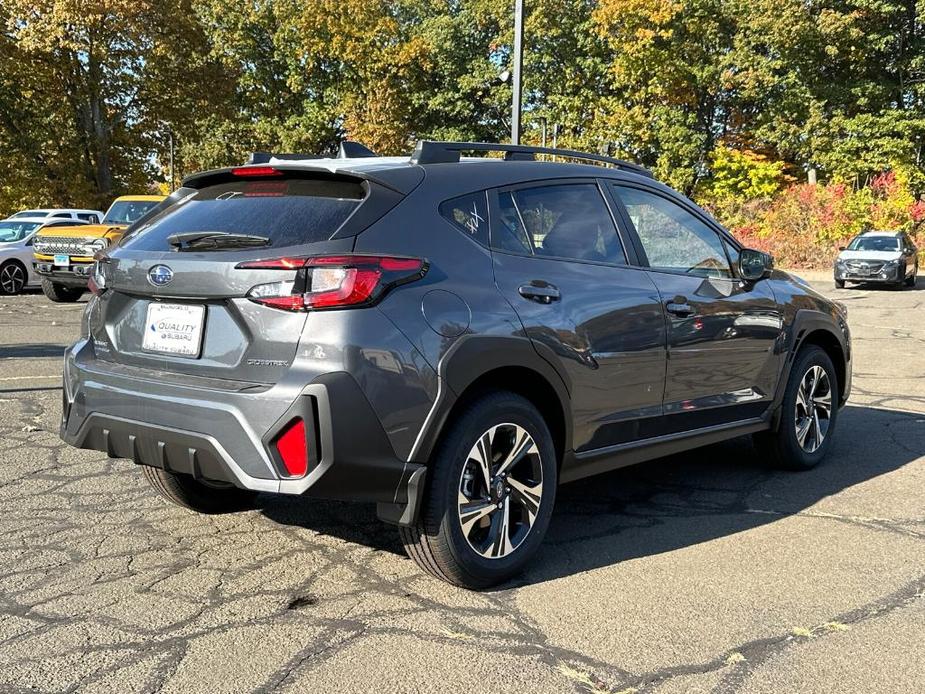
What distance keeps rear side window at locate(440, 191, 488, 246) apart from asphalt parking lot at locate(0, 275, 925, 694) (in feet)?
4.66

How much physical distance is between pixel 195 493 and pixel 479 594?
1.63m

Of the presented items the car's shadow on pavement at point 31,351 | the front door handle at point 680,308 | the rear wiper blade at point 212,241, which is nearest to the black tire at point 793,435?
the front door handle at point 680,308

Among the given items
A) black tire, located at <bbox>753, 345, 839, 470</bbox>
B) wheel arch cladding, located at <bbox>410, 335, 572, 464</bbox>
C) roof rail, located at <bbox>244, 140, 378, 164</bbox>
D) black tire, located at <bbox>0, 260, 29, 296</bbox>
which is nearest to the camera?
wheel arch cladding, located at <bbox>410, 335, 572, 464</bbox>

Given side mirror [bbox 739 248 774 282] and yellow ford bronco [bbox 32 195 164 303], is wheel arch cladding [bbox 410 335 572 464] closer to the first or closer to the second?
side mirror [bbox 739 248 774 282]

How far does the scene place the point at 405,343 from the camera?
335 centimetres

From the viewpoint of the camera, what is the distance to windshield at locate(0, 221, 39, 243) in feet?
63.1

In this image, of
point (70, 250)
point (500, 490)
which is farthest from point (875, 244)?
point (500, 490)

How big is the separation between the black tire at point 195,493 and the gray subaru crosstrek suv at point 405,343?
11 millimetres

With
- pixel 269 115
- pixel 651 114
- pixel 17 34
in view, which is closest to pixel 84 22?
pixel 17 34

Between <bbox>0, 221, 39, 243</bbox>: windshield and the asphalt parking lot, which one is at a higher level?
<bbox>0, 221, 39, 243</bbox>: windshield

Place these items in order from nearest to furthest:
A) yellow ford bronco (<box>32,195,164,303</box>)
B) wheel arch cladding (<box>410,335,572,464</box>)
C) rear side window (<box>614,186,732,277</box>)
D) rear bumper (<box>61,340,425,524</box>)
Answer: rear bumper (<box>61,340,425,524</box>) < wheel arch cladding (<box>410,335,572,464</box>) < rear side window (<box>614,186,732,277</box>) < yellow ford bronco (<box>32,195,164,303</box>)

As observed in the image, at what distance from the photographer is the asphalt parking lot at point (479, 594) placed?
3.00 meters

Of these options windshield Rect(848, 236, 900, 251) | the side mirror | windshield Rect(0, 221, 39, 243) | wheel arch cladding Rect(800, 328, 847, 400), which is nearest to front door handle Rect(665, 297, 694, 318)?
the side mirror

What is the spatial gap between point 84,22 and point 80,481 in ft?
112
